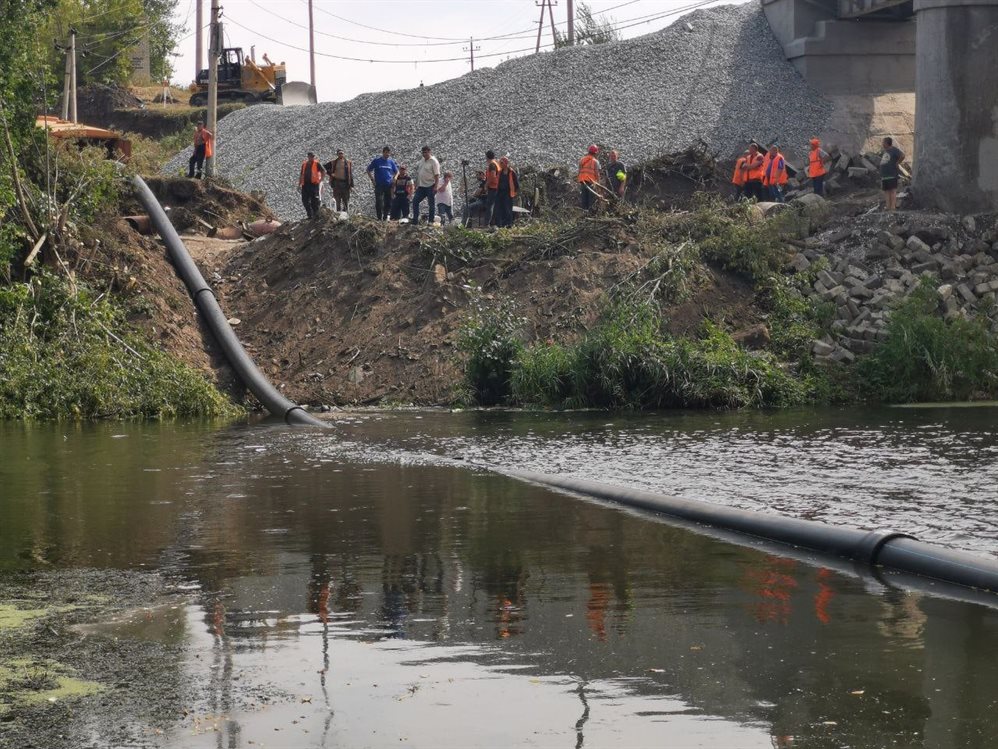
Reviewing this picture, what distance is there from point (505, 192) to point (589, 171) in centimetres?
188

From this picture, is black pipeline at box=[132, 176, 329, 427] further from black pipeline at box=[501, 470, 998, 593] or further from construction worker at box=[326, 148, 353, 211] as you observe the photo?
black pipeline at box=[501, 470, 998, 593]

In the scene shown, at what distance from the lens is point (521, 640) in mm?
7168

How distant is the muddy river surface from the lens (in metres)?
5.84

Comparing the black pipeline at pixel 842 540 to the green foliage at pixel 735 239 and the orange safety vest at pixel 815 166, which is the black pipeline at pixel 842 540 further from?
the orange safety vest at pixel 815 166

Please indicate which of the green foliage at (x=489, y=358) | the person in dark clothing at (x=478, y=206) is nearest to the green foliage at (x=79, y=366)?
the green foliage at (x=489, y=358)

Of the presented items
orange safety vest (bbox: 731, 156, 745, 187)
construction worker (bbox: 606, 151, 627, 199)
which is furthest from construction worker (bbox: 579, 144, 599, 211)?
orange safety vest (bbox: 731, 156, 745, 187)

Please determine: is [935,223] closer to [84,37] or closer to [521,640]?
[521,640]

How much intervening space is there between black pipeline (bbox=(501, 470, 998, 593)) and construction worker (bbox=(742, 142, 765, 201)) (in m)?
19.8

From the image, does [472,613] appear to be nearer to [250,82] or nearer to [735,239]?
[735,239]

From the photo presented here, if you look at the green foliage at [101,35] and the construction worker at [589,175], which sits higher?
the green foliage at [101,35]

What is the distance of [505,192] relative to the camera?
99.5 ft

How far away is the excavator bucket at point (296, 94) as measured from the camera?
59.8 metres

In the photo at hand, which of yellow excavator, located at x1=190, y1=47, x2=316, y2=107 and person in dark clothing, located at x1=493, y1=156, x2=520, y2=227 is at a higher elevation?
yellow excavator, located at x1=190, y1=47, x2=316, y2=107

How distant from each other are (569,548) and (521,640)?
2845 mm
